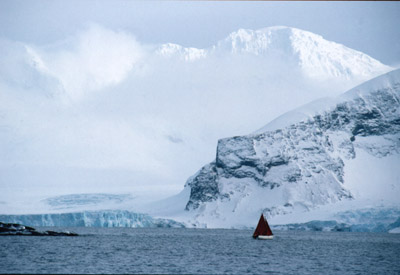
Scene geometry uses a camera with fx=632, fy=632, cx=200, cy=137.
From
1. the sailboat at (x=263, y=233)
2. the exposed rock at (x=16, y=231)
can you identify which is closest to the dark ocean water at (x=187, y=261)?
the exposed rock at (x=16, y=231)

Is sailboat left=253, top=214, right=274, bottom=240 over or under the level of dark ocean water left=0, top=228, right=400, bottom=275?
over

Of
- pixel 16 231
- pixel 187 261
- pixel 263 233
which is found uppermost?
pixel 16 231

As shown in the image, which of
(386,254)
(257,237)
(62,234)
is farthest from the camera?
(257,237)

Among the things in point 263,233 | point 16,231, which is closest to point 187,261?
point 16,231

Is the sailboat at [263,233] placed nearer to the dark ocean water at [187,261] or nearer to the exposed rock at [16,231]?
the dark ocean water at [187,261]

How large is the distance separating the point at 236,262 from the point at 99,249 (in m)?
32.1

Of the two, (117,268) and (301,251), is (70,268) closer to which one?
(117,268)

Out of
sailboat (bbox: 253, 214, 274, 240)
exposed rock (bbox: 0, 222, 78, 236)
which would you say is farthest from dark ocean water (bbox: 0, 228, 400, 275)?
sailboat (bbox: 253, 214, 274, 240)

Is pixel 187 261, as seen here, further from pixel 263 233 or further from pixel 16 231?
pixel 263 233

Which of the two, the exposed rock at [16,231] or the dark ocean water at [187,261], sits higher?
the exposed rock at [16,231]

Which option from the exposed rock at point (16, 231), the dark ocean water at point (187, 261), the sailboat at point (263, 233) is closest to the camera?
the dark ocean water at point (187, 261)

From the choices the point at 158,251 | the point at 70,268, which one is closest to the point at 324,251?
the point at 158,251

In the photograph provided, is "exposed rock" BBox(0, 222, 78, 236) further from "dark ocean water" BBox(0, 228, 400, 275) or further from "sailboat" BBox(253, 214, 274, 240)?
"sailboat" BBox(253, 214, 274, 240)

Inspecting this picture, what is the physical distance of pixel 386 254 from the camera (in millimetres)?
132750
